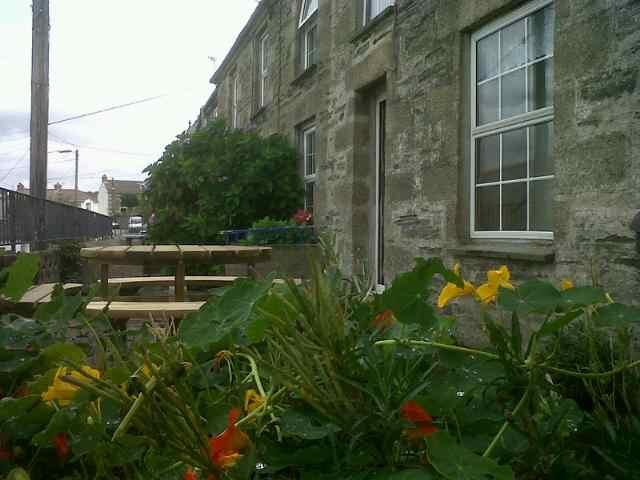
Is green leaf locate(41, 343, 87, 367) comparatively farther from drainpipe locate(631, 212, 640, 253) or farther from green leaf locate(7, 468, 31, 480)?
drainpipe locate(631, 212, 640, 253)

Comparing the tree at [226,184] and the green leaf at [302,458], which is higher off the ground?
the tree at [226,184]

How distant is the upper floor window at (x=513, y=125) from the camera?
14.0 ft

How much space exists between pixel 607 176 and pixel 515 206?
1.16m

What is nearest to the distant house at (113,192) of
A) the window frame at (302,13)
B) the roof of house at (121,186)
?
the roof of house at (121,186)

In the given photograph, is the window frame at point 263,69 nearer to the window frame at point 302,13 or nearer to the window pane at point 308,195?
the window frame at point 302,13

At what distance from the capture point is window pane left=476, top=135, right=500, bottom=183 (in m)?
4.79

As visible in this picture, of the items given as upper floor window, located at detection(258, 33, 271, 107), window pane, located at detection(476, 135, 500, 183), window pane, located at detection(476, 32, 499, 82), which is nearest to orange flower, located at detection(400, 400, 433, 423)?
window pane, located at detection(476, 135, 500, 183)

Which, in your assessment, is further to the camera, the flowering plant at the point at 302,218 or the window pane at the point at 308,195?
the window pane at the point at 308,195

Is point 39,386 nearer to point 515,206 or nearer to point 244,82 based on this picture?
point 515,206

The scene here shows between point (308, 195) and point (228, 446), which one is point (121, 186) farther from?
point (228, 446)

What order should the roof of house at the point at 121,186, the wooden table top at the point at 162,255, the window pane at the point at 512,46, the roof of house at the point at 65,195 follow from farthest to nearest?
the roof of house at the point at 121,186
the roof of house at the point at 65,195
the window pane at the point at 512,46
the wooden table top at the point at 162,255

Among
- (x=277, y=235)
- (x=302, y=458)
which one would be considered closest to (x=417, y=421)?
(x=302, y=458)

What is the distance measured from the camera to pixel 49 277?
9.10 metres

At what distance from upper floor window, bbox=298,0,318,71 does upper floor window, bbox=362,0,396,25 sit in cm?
212
